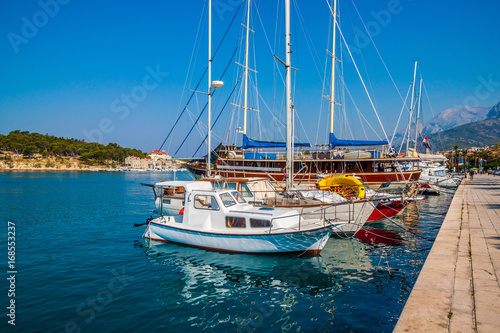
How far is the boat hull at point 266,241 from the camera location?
39.0 feet

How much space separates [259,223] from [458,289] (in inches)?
287

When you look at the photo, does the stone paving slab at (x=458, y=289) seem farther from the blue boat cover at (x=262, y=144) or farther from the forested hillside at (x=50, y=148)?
the forested hillside at (x=50, y=148)

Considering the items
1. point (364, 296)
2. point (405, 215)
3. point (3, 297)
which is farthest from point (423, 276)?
point (405, 215)

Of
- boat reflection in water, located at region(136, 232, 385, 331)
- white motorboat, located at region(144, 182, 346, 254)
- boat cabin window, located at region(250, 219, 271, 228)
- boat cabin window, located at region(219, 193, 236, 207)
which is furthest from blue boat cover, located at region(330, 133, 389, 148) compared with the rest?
boat cabin window, located at region(250, 219, 271, 228)

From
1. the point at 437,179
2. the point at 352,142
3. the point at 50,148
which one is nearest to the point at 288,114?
the point at 352,142

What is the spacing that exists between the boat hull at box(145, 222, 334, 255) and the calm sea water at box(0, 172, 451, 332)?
35 cm

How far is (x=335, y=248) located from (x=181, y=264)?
7.10 meters

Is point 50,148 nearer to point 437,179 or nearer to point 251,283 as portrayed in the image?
point 437,179

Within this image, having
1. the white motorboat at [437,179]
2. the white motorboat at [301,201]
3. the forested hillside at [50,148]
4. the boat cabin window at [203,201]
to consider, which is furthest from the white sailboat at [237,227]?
the forested hillside at [50,148]

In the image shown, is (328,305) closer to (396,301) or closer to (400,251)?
(396,301)

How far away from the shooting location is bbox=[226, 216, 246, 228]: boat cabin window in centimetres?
1266

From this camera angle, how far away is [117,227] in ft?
66.0

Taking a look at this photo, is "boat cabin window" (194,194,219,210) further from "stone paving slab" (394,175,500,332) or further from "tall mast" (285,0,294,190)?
"stone paving slab" (394,175,500,332)

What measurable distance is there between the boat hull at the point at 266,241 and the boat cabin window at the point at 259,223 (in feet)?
1.62
